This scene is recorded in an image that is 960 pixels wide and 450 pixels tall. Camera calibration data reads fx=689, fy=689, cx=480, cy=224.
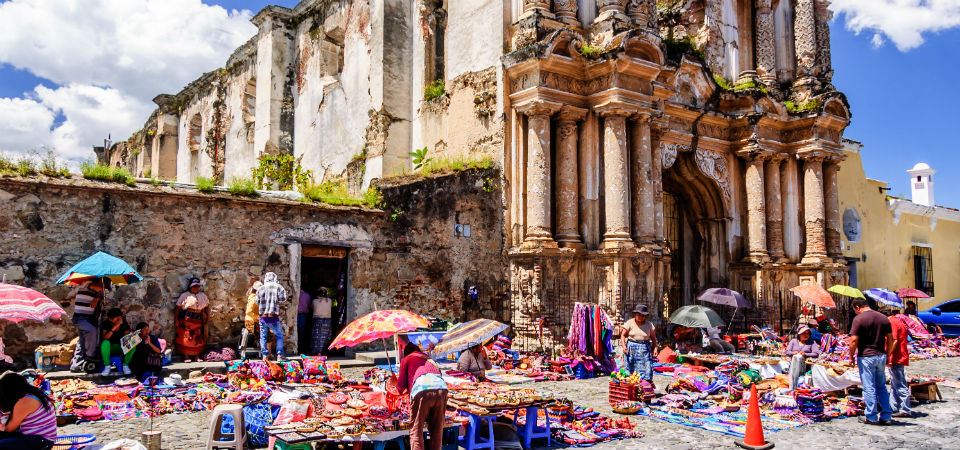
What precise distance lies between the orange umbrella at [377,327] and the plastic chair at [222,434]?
122 cm

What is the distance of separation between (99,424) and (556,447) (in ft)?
17.0

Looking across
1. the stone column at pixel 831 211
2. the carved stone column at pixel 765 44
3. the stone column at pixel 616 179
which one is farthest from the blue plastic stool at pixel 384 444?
the carved stone column at pixel 765 44

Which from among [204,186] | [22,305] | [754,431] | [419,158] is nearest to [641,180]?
[419,158]

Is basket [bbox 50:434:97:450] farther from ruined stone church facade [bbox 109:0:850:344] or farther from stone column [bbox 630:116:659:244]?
stone column [bbox 630:116:659:244]

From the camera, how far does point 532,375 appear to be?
39.9ft

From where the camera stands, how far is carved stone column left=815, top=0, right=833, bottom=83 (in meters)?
20.7

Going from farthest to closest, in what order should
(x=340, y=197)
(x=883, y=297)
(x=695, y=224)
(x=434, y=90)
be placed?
(x=695, y=224) → (x=434, y=90) → (x=883, y=297) → (x=340, y=197)

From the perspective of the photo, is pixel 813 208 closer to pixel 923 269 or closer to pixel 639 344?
Result: pixel 923 269

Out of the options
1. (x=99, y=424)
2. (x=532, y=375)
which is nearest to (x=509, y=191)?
(x=532, y=375)

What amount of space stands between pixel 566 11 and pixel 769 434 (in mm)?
10645

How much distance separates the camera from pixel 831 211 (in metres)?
19.9

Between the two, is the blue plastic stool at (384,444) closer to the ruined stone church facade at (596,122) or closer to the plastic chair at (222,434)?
the plastic chair at (222,434)

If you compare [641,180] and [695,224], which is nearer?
[641,180]

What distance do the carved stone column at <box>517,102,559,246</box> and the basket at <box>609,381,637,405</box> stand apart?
507 cm
